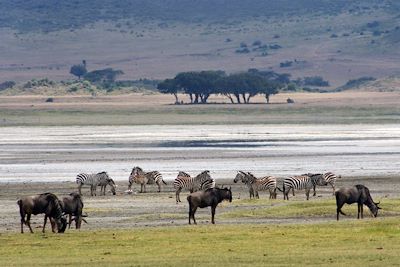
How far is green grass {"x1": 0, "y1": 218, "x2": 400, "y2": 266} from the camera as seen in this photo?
869 inches

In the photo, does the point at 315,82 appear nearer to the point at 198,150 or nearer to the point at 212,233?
the point at 198,150

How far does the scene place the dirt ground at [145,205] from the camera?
29953 mm

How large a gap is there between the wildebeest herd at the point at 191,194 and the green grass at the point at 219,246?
1.78ft

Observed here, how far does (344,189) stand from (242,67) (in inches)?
6099

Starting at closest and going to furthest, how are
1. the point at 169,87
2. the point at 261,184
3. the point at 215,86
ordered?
1. the point at 261,184
2. the point at 215,86
3. the point at 169,87

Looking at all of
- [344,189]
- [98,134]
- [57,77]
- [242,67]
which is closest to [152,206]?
[344,189]

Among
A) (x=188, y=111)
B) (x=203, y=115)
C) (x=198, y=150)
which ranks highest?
(x=188, y=111)

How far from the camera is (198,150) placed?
190ft

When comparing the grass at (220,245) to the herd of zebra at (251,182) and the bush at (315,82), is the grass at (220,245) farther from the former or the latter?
the bush at (315,82)

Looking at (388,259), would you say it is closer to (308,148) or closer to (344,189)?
(344,189)

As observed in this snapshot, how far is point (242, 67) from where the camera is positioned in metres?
184

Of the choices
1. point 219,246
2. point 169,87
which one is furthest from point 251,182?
point 169,87

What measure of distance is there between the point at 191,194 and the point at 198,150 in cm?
2838

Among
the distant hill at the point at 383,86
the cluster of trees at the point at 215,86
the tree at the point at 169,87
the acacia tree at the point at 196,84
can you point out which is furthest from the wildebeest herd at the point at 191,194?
the distant hill at the point at 383,86
